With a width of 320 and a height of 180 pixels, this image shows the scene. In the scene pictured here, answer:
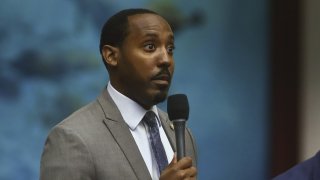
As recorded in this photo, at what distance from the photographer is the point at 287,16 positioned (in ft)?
12.5

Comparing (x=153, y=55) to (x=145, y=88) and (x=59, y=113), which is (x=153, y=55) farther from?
(x=59, y=113)

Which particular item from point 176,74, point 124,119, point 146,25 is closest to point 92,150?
point 124,119

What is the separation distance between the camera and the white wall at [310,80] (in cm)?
388

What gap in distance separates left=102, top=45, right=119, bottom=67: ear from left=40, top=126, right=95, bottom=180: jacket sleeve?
27 cm

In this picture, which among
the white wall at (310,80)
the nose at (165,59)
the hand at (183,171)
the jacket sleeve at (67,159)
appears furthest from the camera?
the white wall at (310,80)

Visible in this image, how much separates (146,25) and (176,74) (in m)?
1.59

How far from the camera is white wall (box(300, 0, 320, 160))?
3877 mm

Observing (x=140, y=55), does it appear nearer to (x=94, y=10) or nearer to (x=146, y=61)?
(x=146, y=61)

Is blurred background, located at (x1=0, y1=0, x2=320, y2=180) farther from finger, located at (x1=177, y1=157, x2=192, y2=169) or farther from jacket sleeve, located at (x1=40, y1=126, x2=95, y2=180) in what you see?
finger, located at (x1=177, y1=157, x2=192, y2=169)

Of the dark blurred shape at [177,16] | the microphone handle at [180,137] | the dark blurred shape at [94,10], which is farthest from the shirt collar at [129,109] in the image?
the dark blurred shape at [177,16]

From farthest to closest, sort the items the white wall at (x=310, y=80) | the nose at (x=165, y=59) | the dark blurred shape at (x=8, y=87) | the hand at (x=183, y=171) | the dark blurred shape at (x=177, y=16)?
the white wall at (x=310, y=80) < the dark blurred shape at (x=177, y=16) < the dark blurred shape at (x=8, y=87) < the nose at (x=165, y=59) < the hand at (x=183, y=171)

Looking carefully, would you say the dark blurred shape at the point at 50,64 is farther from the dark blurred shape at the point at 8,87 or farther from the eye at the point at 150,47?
the eye at the point at 150,47

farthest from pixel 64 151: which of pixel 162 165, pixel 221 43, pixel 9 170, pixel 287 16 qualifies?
pixel 287 16

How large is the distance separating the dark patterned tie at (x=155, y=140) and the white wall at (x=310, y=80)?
205 centimetres
